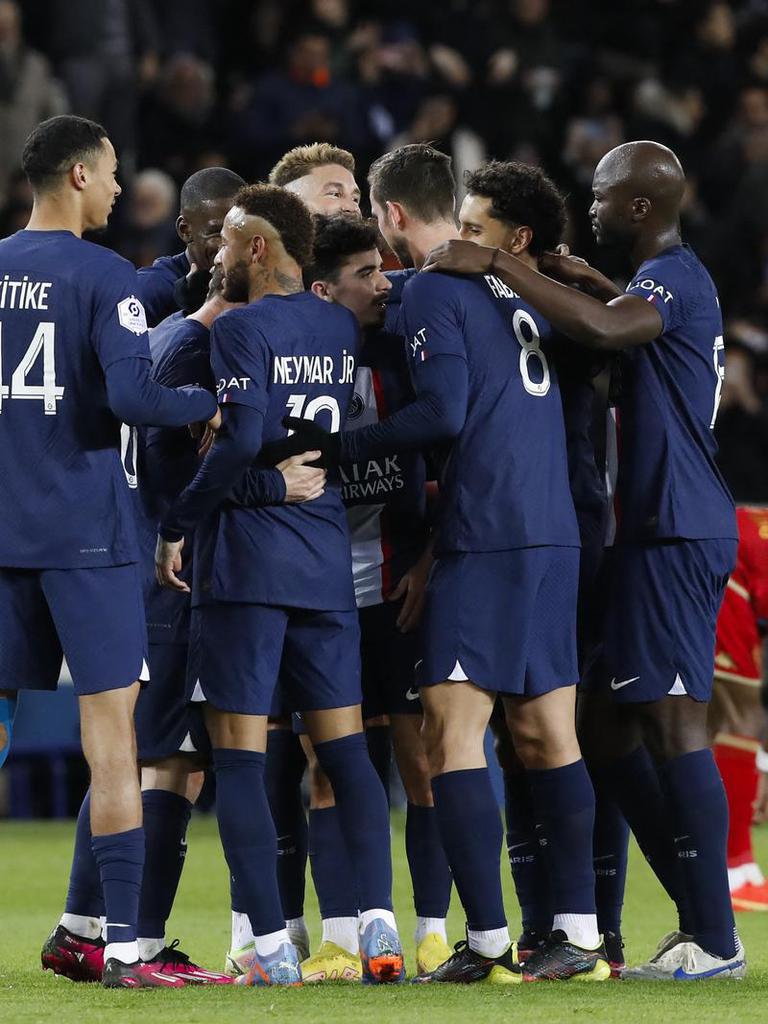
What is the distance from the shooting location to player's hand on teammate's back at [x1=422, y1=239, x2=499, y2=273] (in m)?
4.81

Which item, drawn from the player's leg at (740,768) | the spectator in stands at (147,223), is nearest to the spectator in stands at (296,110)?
the spectator in stands at (147,223)

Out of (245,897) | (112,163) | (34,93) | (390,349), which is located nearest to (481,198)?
(390,349)

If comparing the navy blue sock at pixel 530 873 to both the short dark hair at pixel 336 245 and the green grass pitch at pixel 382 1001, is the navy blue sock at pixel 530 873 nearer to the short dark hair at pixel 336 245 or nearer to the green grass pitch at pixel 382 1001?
the green grass pitch at pixel 382 1001

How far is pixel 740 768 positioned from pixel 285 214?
136 inches

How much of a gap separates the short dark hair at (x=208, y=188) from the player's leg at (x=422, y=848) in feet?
5.36

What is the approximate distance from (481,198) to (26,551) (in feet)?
5.30

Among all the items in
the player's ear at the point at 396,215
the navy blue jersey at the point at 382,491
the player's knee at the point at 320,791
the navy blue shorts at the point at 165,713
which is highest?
the player's ear at the point at 396,215

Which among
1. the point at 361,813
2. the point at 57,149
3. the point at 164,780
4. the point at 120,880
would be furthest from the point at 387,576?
the point at 57,149

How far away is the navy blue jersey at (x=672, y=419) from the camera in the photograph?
16.0 feet

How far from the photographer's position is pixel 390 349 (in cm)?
532

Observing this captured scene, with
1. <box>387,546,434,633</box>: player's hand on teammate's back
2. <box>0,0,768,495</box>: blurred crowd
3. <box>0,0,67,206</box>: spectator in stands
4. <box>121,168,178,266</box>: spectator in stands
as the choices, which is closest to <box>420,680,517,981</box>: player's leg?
<box>387,546,434,633</box>: player's hand on teammate's back

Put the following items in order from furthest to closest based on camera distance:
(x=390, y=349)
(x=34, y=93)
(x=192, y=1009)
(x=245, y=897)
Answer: (x=34, y=93) < (x=390, y=349) < (x=245, y=897) < (x=192, y=1009)

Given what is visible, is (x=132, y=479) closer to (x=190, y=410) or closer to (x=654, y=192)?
(x=190, y=410)

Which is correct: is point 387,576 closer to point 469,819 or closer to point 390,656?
point 390,656
